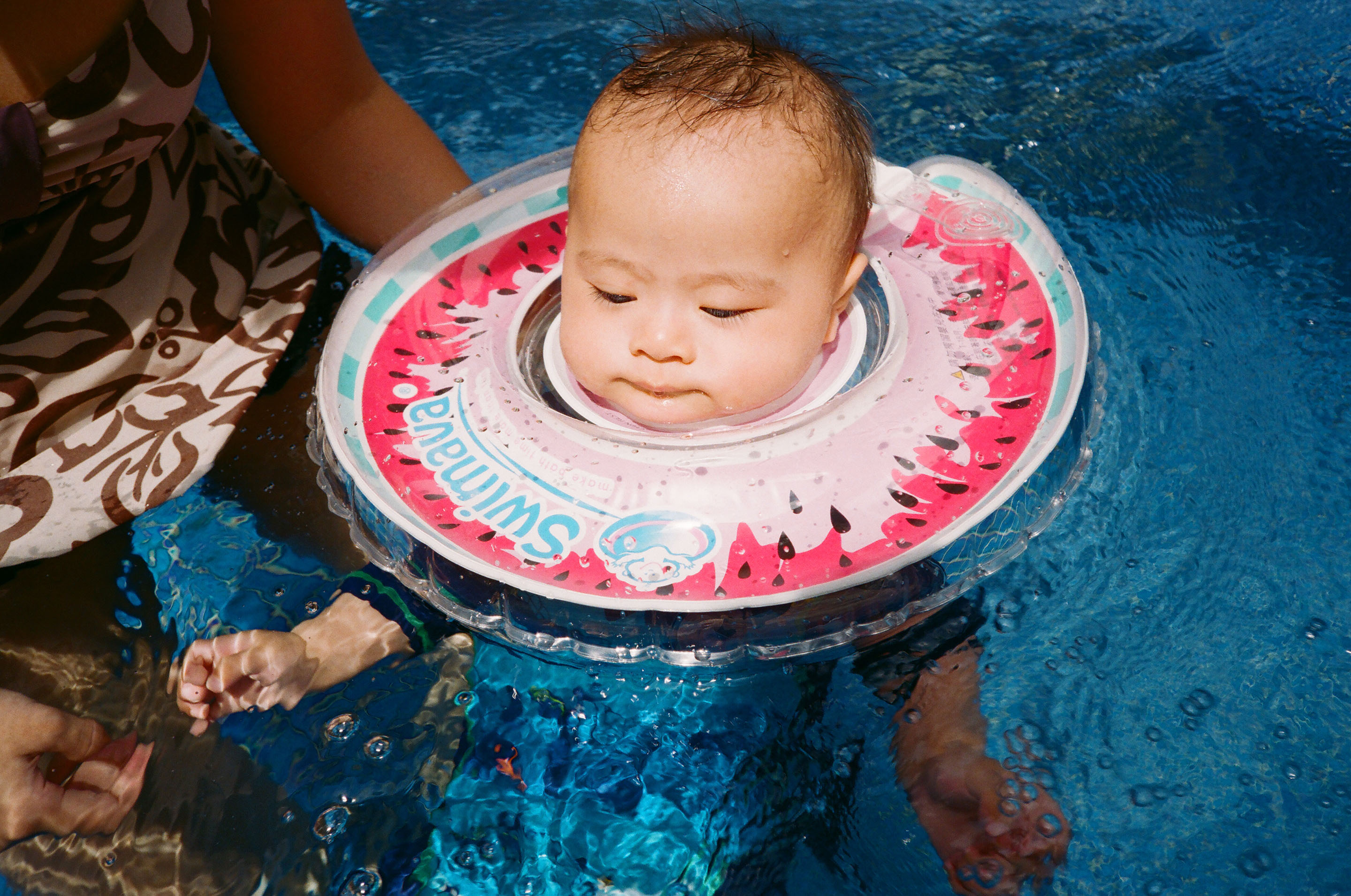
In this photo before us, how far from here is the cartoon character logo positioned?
144 centimetres

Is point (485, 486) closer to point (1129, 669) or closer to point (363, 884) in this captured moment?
point (363, 884)

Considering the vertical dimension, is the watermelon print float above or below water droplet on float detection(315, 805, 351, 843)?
above

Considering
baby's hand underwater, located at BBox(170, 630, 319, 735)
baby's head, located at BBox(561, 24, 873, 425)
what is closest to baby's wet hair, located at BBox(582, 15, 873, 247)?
baby's head, located at BBox(561, 24, 873, 425)

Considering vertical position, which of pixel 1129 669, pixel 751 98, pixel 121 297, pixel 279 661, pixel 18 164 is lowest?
pixel 1129 669

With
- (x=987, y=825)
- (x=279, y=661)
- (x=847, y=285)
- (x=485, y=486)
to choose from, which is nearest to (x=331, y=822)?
(x=279, y=661)

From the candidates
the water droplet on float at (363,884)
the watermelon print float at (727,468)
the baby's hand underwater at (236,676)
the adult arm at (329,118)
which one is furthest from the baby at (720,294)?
the adult arm at (329,118)

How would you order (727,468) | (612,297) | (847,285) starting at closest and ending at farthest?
(727,468), (612,297), (847,285)

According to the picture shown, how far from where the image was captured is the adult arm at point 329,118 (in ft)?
6.55

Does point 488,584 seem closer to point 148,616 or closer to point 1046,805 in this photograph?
point 148,616

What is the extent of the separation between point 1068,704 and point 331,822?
4.27 feet

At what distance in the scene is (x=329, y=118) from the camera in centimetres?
214

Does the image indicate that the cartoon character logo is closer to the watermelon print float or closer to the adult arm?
the watermelon print float

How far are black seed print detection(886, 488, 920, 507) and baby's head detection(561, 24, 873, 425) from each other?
292 millimetres

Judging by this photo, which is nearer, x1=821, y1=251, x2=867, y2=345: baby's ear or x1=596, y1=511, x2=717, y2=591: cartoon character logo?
x1=596, y1=511, x2=717, y2=591: cartoon character logo
